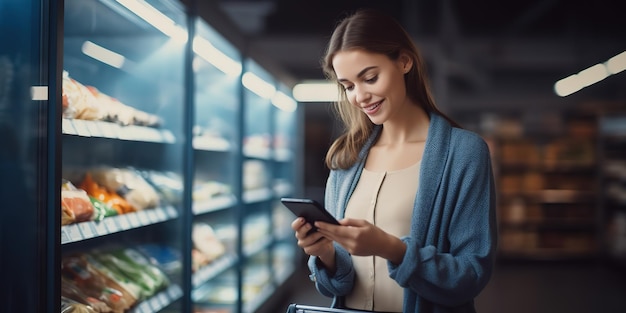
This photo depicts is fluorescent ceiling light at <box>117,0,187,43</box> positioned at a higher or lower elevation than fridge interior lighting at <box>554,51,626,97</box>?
lower

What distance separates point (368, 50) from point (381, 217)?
0.46 metres

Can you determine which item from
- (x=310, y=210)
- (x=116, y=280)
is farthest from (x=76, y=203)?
(x=310, y=210)

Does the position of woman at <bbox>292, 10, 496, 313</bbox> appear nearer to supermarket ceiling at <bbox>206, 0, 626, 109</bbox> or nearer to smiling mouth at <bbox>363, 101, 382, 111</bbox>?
smiling mouth at <bbox>363, 101, 382, 111</bbox>

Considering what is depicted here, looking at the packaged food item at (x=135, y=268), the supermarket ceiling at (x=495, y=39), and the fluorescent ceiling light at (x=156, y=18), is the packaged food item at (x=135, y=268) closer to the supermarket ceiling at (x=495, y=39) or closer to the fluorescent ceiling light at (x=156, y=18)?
the fluorescent ceiling light at (x=156, y=18)

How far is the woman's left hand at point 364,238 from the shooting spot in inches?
55.4

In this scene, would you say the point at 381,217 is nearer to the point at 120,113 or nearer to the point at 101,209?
the point at 101,209

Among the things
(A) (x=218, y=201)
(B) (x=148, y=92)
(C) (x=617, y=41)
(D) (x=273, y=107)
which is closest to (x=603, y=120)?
(C) (x=617, y=41)

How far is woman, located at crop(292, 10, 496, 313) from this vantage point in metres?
1.45

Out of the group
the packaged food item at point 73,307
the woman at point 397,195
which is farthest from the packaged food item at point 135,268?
the woman at point 397,195

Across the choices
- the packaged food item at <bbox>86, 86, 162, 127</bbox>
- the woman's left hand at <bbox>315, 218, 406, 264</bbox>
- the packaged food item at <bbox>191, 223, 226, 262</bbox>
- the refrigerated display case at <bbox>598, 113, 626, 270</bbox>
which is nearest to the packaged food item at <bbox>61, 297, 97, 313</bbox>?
the packaged food item at <bbox>86, 86, 162, 127</bbox>

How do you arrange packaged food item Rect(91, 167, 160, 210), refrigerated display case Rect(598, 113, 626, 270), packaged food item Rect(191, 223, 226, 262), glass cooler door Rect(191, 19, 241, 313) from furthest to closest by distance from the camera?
refrigerated display case Rect(598, 113, 626, 270), packaged food item Rect(191, 223, 226, 262), glass cooler door Rect(191, 19, 241, 313), packaged food item Rect(91, 167, 160, 210)

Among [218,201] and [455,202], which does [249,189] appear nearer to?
[218,201]

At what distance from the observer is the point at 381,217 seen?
5.42 ft

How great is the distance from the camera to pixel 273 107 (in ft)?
19.2
